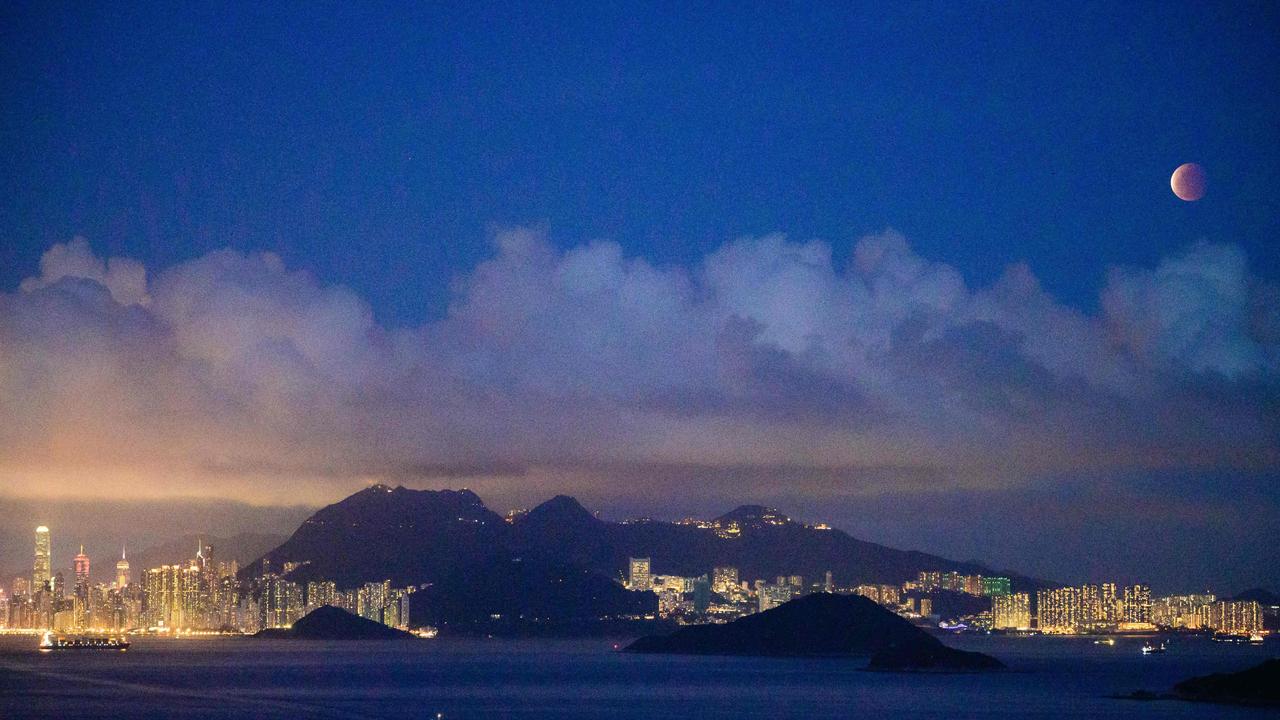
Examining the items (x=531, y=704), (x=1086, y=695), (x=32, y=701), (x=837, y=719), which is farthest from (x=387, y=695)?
(x=1086, y=695)

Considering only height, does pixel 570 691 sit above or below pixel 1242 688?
below

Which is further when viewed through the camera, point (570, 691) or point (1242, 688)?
point (570, 691)

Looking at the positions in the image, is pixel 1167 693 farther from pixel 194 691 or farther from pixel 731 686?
pixel 194 691

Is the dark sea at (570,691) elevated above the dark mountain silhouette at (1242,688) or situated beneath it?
situated beneath

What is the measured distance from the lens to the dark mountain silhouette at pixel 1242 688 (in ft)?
343

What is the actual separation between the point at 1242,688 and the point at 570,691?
5426cm

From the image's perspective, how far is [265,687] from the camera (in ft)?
440

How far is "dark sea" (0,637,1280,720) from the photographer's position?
104188 millimetres

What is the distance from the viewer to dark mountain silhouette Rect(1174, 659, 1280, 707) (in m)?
104

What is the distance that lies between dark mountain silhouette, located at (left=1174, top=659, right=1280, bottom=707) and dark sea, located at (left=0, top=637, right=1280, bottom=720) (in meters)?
3.17

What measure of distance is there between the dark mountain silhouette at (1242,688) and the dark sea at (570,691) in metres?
3.17

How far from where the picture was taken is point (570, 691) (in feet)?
431

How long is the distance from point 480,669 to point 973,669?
190ft

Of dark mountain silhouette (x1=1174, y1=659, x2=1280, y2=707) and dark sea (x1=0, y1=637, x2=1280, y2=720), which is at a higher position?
dark mountain silhouette (x1=1174, y1=659, x2=1280, y2=707)
